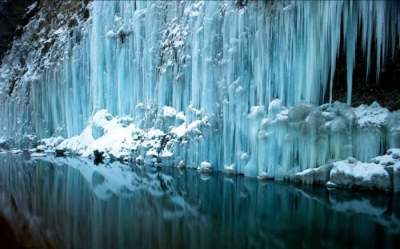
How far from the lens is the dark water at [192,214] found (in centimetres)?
866

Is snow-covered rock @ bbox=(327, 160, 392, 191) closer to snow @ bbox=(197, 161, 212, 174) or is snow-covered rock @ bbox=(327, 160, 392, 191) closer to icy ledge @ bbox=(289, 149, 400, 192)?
icy ledge @ bbox=(289, 149, 400, 192)

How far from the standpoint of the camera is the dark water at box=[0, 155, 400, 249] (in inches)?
341

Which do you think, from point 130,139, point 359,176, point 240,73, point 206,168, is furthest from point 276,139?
point 130,139

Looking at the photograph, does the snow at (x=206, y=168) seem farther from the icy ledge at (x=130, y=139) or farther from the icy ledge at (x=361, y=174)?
the icy ledge at (x=361, y=174)

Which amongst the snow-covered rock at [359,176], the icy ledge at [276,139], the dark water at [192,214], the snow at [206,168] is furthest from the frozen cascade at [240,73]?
the dark water at [192,214]

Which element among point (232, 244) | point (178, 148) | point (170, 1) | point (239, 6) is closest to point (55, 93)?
point (170, 1)

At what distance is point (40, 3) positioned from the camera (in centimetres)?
3575

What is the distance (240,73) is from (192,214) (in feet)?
23.2

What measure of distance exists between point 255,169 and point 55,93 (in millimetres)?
17217

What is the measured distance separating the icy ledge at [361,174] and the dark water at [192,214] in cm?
55

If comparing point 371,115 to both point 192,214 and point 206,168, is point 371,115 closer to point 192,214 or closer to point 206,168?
point 206,168

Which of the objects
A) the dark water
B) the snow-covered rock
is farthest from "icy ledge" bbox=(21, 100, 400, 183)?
the dark water

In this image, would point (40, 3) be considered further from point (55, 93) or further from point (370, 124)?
point (370, 124)

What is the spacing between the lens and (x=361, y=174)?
12977 millimetres
